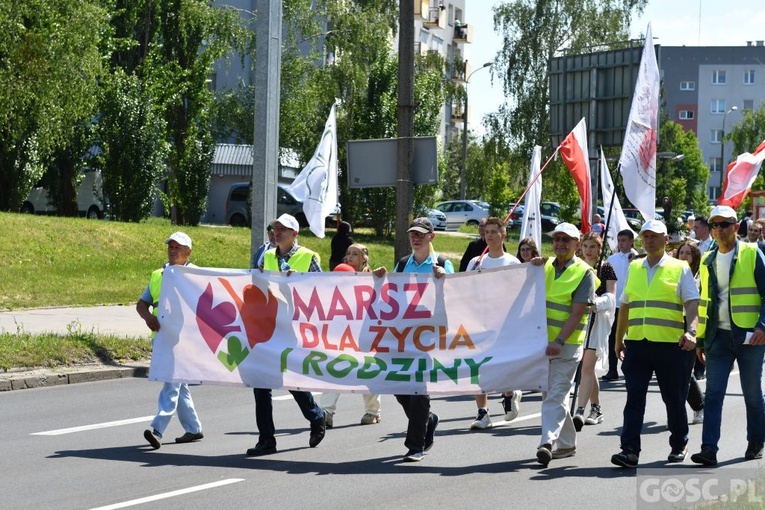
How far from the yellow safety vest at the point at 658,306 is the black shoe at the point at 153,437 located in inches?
151

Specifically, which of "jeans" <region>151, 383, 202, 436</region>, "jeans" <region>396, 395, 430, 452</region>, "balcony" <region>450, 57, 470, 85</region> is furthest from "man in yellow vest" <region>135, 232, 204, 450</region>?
"balcony" <region>450, 57, 470, 85</region>

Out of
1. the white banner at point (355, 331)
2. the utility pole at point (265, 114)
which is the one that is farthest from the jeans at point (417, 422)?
the utility pole at point (265, 114)

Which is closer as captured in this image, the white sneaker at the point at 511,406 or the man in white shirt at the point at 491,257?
the man in white shirt at the point at 491,257

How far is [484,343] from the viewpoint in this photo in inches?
407

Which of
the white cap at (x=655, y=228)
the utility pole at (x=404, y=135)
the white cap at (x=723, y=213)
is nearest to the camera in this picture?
the white cap at (x=655, y=228)

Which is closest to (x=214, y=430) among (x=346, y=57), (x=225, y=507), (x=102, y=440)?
(x=102, y=440)

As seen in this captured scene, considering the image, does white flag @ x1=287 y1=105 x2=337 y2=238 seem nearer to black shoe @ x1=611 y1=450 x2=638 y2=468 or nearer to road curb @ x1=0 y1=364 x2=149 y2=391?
road curb @ x1=0 y1=364 x2=149 y2=391

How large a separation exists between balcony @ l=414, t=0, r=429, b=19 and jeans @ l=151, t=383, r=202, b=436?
65.7 m

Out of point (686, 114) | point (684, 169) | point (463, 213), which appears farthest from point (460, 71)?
point (686, 114)

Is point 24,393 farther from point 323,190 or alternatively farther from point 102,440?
point 323,190

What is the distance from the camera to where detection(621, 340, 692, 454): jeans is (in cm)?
965

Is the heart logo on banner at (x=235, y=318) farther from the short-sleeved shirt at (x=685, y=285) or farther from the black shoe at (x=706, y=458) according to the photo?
the black shoe at (x=706, y=458)

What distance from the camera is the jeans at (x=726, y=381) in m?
9.86

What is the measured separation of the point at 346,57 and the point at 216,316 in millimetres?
37465
